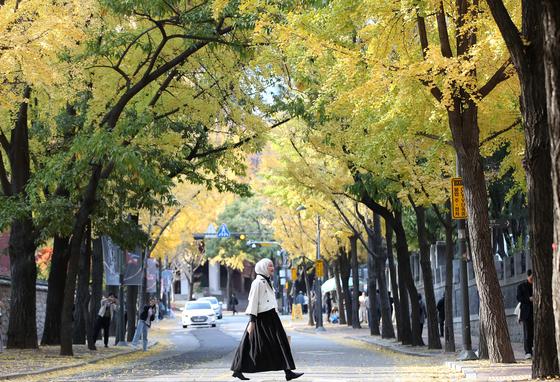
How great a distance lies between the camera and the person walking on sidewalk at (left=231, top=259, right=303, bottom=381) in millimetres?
15398

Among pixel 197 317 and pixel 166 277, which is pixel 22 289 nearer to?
pixel 197 317

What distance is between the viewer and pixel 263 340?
610 inches

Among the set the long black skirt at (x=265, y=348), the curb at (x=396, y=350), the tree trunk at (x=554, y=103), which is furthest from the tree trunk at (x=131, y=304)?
the tree trunk at (x=554, y=103)

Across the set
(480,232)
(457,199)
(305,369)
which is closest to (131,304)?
(305,369)

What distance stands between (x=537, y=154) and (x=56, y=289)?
21754mm

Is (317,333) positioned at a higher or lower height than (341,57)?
lower

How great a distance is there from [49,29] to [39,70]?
2.70 ft

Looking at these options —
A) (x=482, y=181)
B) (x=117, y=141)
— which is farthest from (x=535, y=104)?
(x=117, y=141)

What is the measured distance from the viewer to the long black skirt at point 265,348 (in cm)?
1539

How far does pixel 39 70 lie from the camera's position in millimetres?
21141

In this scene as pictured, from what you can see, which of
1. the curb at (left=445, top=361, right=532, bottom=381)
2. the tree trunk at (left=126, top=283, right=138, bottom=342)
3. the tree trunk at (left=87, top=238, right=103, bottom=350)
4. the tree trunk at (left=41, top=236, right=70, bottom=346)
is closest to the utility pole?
the curb at (left=445, top=361, right=532, bottom=381)

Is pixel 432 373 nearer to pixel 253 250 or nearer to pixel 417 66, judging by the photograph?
pixel 417 66

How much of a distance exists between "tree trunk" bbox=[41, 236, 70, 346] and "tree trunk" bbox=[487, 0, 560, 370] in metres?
Result: 20.3

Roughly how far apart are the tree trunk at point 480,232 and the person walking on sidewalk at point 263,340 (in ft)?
16.6
